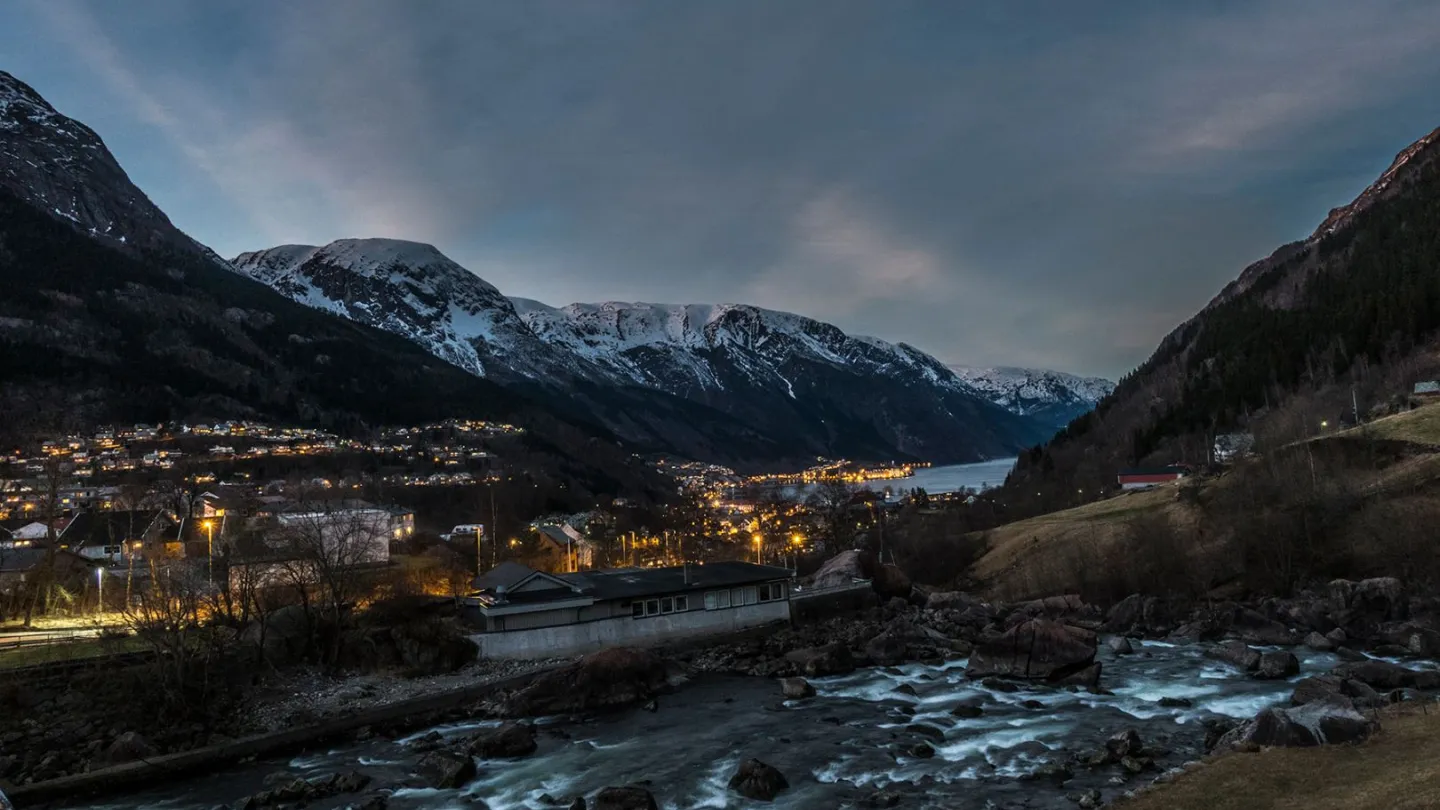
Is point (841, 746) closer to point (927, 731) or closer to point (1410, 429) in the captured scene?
point (927, 731)

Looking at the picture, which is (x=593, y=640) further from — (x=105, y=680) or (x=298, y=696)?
(x=105, y=680)

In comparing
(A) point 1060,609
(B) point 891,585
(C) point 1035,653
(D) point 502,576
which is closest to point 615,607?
(D) point 502,576

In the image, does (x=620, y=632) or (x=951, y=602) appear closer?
(x=620, y=632)

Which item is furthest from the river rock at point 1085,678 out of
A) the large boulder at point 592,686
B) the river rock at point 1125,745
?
the large boulder at point 592,686

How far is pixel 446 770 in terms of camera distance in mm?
30891

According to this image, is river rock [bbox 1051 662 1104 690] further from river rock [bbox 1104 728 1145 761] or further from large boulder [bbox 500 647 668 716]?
large boulder [bbox 500 647 668 716]

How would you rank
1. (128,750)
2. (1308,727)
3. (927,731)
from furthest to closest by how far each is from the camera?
(128,750), (927,731), (1308,727)

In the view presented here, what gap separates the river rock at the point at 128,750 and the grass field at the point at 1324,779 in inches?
1529

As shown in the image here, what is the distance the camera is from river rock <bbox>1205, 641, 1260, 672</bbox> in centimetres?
3966

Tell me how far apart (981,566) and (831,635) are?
3066 cm

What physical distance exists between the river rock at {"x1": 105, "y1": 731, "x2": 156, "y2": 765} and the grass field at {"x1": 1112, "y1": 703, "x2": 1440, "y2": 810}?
38.8m

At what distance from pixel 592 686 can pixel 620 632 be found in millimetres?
12455

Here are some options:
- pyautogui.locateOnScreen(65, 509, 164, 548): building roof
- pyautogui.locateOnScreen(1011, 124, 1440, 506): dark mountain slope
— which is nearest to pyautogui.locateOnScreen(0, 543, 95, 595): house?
pyautogui.locateOnScreen(65, 509, 164, 548): building roof

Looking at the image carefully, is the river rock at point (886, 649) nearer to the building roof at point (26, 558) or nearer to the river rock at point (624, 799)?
the river rock at point (624, 799)
